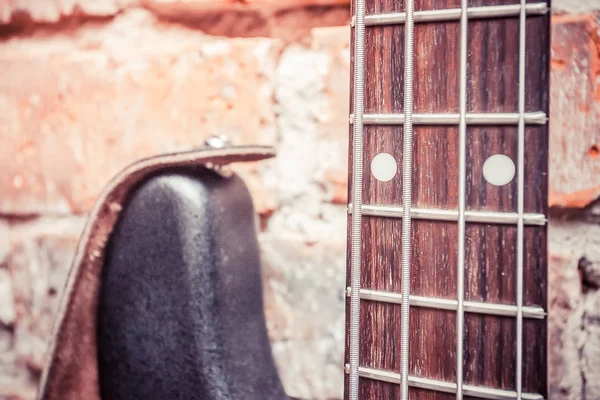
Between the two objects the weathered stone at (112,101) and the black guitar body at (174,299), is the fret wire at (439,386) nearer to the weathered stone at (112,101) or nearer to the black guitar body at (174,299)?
the black guitar body at (174,299)

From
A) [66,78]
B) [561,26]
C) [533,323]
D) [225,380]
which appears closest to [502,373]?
[533,323]

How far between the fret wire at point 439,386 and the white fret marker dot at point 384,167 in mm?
117

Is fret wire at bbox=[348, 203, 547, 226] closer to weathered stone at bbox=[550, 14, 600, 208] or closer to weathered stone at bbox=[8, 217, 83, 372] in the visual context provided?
weathered stone at bbox=[550, 14, 600, 208]

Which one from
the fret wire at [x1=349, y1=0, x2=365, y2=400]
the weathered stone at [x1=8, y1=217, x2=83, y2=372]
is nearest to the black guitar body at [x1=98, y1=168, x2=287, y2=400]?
the fret wire at [x1=349, y1=0, x2=365, y2=400]

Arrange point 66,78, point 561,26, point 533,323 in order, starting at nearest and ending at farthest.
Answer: point 533,323 → point 561,26 → point 66,78

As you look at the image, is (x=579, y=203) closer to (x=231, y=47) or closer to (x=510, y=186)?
(x=510, y=186)

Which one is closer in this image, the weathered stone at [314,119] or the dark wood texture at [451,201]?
the dark wood texture at [451,201]

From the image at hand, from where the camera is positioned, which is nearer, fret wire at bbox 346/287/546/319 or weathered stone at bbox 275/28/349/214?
fret wire at bbox 346/287/546/319

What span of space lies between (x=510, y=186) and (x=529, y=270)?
0.05m

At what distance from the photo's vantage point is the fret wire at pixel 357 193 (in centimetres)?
31

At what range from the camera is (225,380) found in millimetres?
339

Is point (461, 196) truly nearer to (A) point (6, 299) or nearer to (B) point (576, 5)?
(B) point (576, 5)

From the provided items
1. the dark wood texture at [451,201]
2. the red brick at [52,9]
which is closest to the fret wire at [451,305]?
the dark wood texture at [451,201]

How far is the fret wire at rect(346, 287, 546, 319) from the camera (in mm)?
293
